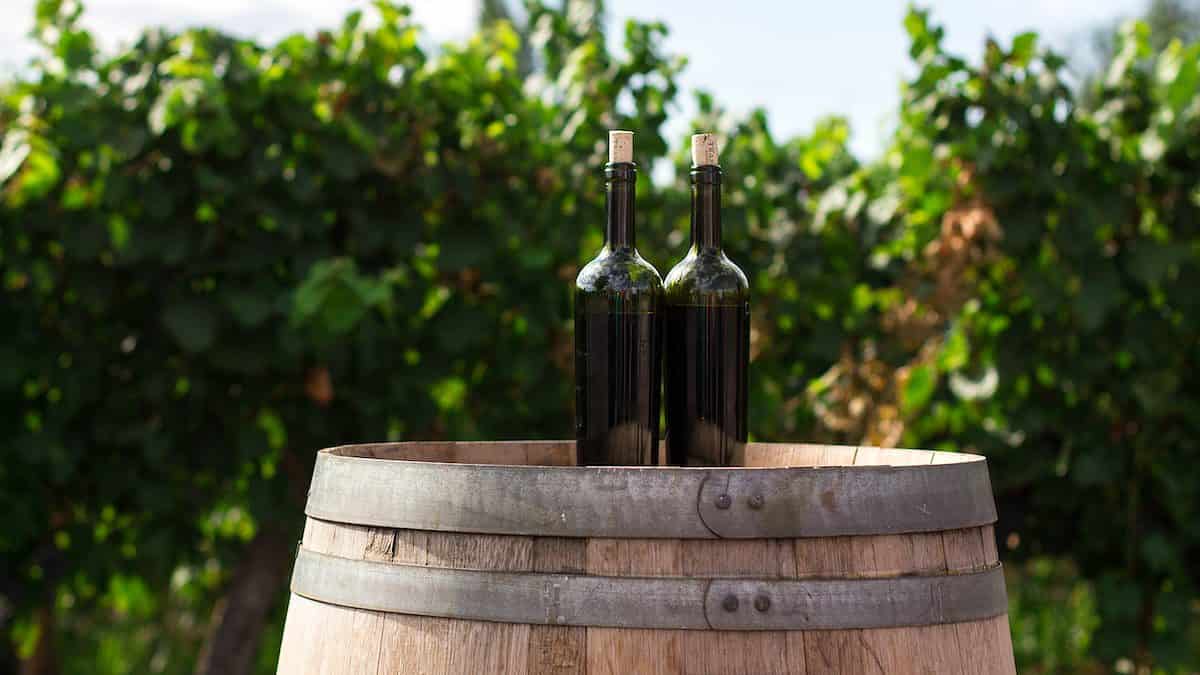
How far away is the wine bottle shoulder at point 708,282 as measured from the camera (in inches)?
75.3

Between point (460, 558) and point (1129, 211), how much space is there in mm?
2907

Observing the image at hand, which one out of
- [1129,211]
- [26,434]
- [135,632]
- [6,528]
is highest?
[1129,211]

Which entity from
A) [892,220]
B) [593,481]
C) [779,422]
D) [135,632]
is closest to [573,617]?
[593,481]

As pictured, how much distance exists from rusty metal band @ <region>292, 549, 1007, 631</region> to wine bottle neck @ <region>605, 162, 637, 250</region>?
1.92 feet

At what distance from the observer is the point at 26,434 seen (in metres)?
3.84

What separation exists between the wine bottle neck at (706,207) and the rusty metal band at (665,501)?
0.50m

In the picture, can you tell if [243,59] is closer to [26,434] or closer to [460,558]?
[26,434]

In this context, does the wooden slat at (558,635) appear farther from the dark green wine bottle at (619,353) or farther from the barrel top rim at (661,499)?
the dark green wine bottle at (619,353)

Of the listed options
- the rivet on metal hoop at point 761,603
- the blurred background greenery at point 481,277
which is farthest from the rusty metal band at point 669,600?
the blurred background greenery at point 481,277

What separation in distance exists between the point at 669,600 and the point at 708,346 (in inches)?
19.9

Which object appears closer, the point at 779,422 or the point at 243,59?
the point at 243,59

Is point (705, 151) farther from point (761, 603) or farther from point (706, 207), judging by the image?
point (761, 603)

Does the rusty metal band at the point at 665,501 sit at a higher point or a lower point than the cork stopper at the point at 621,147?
lower

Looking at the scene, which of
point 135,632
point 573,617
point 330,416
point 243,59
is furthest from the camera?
point 135,632
